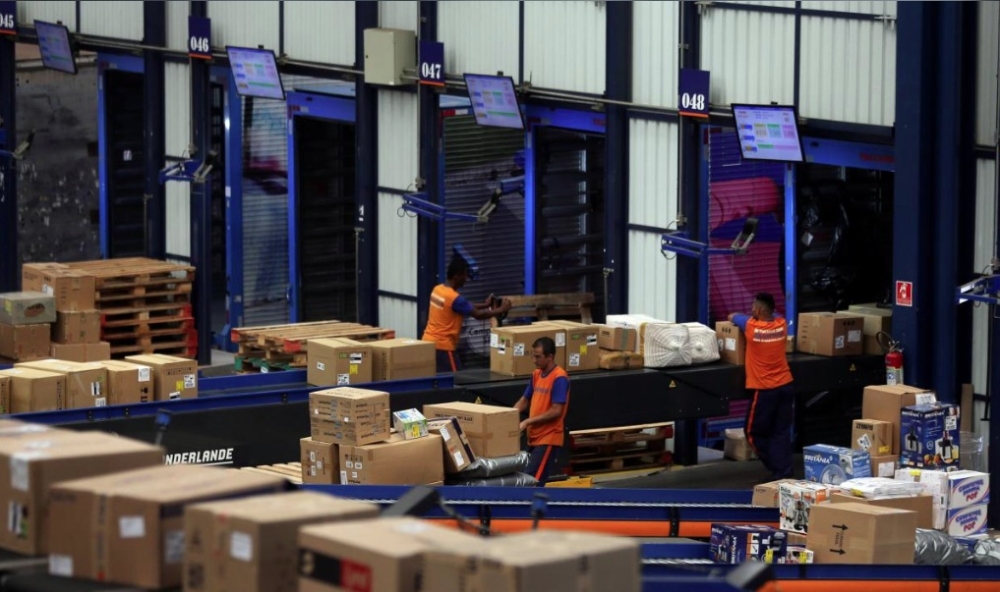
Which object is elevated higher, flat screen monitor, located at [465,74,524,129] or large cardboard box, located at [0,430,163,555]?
flat screen monitor, located at [465,74,524,129]

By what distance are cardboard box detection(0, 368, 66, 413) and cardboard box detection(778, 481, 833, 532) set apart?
5102 mm

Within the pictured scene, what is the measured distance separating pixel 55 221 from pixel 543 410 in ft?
48.9

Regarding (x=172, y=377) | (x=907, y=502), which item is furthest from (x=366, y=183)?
(x=907, y=502)

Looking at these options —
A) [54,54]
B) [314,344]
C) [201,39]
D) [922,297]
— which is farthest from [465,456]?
[54,54]

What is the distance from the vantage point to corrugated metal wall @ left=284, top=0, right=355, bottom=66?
62.0 ft

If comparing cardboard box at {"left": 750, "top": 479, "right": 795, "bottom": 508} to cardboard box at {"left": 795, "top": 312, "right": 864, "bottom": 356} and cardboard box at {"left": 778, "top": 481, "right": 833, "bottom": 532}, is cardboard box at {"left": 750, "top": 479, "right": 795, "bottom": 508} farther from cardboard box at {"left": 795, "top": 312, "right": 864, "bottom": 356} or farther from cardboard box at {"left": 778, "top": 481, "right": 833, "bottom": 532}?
cardboard box at {"left": 795, "top": 312, "right": 864, "bottom": 356}

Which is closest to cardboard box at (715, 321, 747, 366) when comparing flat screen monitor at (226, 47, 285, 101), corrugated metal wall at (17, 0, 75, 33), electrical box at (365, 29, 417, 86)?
electrical box at (365, 29, 417, 86)

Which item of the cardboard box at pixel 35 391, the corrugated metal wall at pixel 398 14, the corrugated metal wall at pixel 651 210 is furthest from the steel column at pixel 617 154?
the cardboard box at pixel 35 391

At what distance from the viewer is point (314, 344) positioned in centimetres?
1317

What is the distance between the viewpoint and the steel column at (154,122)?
21.6m

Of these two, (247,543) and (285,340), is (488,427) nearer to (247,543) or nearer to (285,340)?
(285,340)

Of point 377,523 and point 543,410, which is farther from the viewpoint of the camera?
point 543,410

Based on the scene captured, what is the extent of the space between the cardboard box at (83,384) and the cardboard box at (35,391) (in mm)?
56

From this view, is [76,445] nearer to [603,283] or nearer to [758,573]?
[758,573]
